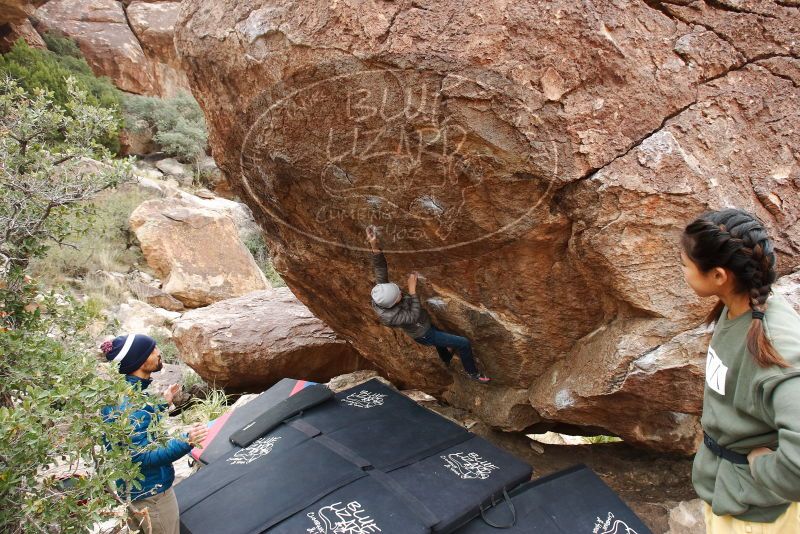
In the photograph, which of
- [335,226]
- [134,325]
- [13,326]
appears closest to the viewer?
[13,326]

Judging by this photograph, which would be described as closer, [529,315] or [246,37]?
[246,37]

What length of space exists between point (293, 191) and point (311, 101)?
0.66 metres

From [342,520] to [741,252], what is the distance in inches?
72.9

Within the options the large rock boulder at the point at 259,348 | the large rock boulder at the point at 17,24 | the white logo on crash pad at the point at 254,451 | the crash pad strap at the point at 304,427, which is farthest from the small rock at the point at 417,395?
the large rock boulder at the point at 17,24

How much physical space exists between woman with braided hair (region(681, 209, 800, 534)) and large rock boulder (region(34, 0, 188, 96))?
15.3 metres

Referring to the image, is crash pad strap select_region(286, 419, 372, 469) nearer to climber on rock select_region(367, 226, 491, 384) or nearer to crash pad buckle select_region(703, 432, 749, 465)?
climber on rock select_region(367, 226, 491, 384)

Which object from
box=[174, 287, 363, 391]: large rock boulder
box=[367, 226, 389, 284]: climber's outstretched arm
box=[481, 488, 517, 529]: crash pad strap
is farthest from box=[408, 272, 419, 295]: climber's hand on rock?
box=[174, 287, 363, 391]: large rock boulder

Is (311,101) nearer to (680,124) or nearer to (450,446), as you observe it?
(680,124)

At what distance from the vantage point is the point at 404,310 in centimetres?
292

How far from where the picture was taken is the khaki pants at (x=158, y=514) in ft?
7.29

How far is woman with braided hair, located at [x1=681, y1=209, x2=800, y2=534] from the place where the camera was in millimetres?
1228

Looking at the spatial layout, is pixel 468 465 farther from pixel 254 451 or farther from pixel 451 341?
pixel 254 451

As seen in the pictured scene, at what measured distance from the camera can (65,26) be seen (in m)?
13.3

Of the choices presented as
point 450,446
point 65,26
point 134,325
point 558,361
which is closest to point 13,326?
point 450,446
